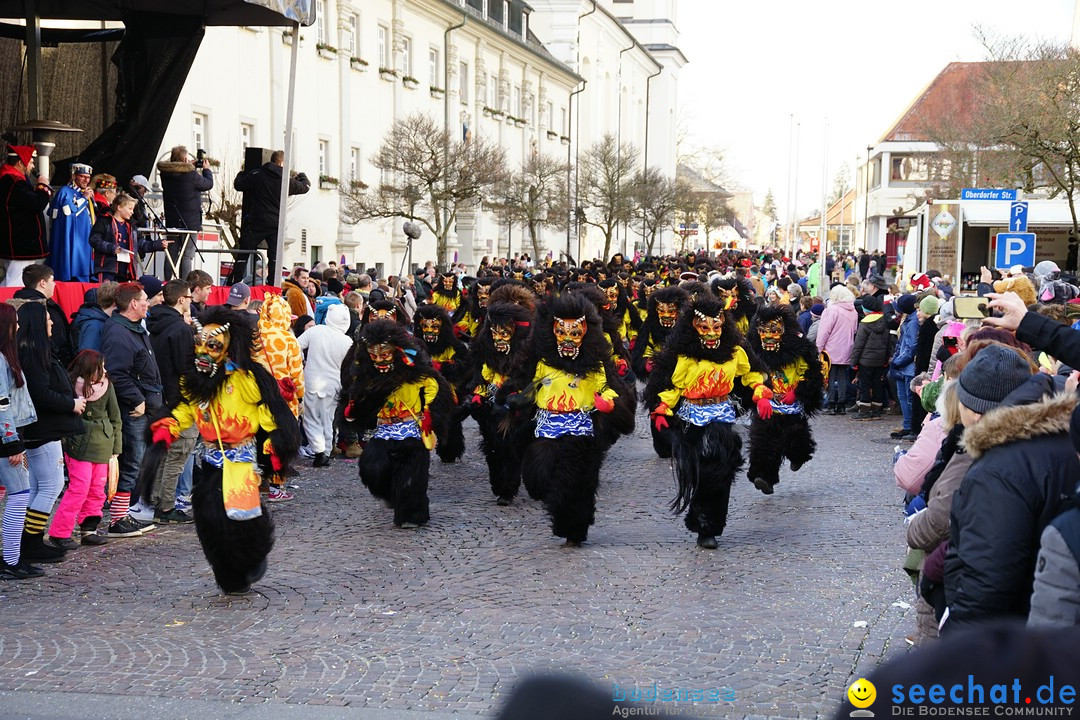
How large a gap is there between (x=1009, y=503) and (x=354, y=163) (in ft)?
109

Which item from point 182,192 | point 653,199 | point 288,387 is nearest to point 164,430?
point 288,387

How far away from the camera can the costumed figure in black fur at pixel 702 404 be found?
31.1ft

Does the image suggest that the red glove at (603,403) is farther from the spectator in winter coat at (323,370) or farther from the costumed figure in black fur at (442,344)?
the spectator in winter coat at (323,370)

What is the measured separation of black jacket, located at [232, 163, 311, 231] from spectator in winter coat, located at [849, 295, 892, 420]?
326 inches

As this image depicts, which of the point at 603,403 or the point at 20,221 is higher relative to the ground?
the point at 20,221

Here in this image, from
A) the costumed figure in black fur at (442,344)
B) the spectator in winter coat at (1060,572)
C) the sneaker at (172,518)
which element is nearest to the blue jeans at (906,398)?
the costumed figure in black fur at (442,344)

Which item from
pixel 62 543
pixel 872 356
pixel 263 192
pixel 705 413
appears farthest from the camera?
pixel 872 356

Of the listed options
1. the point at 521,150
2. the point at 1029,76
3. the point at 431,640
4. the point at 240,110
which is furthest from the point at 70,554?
the point at 521,150

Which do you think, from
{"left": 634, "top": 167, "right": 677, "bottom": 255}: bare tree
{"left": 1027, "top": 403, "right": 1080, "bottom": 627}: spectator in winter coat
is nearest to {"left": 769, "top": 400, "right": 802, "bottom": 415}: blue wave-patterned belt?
{"left": 1027, "top": 403, "right": 1080, "bottom": 627}: spectator in winter coat

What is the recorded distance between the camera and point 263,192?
55.9ft

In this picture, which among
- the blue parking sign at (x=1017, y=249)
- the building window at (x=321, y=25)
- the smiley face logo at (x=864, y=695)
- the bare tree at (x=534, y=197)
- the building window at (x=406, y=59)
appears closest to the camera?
the smiley face logo at (x=864, y=695)

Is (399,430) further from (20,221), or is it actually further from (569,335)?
(20,221)

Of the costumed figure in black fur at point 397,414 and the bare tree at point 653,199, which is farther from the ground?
the bare tree at point 653,199

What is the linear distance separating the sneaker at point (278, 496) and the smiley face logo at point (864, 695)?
10.0 m
